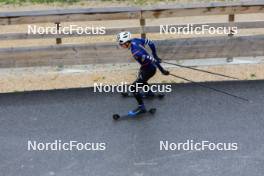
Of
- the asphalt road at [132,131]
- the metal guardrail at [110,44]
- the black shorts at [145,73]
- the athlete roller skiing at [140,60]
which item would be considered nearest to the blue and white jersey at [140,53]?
the athlete roller skiing at [140,60]

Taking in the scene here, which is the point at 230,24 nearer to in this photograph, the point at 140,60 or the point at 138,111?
the point at 140,60

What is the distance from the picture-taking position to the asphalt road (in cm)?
786

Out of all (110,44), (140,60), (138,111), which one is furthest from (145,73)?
(110,44)

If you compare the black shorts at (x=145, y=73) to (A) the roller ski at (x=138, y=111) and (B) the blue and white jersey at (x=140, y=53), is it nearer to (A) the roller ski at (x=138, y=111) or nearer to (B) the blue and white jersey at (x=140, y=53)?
(B) the blue and white jersey at (x=140, y=53)

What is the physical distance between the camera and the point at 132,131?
29.3ft

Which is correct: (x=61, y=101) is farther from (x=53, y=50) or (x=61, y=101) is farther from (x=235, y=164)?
(x=235, y=164)

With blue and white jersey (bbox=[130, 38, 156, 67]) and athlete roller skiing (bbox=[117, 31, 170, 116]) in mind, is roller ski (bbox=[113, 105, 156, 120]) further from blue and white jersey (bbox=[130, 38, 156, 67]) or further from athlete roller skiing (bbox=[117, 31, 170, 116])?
blue and white jersey (bbox=[130, 38, 156, 67])

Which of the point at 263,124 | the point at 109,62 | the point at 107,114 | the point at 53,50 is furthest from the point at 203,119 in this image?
the point at 53,50

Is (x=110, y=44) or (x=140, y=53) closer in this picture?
(x=140, y=53)

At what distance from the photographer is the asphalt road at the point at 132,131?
786cm

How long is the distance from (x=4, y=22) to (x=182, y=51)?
3930 millimetres

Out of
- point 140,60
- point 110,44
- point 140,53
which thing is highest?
point 140,53

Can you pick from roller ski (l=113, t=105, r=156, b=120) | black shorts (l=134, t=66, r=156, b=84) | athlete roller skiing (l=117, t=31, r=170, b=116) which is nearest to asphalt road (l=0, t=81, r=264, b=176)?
roller ski (l=113, t=105, r=156, b=120)

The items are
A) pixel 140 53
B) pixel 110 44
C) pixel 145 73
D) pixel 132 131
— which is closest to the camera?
pixel 132 131
